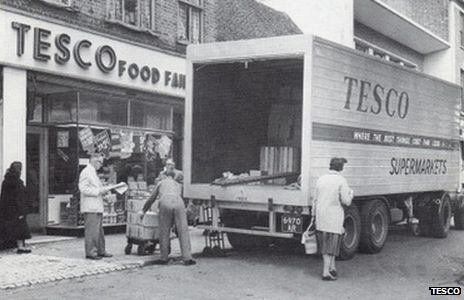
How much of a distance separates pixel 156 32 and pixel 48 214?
4.96 meters

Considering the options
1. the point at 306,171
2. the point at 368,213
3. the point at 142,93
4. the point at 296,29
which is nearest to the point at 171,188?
the point at 306,171

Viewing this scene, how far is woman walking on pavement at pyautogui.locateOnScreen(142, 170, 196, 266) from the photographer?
10.2 metres

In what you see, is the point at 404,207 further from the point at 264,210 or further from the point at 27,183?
the point at 27,183

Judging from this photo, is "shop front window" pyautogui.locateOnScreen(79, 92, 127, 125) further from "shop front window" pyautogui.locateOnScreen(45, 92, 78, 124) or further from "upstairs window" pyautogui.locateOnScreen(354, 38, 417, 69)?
"upstairs window" pyautogui.locateOnScreen(354, 38, 417, 69)

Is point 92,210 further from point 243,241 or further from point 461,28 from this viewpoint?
point 461,28

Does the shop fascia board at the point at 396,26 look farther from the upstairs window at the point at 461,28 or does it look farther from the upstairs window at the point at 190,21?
the upstairs window at the point at 190,21

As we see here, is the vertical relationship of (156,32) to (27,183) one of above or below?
above

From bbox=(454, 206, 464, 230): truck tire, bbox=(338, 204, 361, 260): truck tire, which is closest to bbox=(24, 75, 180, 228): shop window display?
bbox=(338, 204, 361, 260): truck tire

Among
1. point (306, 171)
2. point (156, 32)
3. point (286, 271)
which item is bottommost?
point (286, 271)

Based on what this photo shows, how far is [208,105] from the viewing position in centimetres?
1147

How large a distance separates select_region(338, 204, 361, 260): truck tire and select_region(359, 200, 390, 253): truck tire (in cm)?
29

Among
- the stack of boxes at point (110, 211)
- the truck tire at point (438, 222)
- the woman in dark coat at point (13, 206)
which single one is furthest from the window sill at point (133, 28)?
the truck tire at point (438, 222)

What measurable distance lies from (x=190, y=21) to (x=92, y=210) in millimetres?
7614

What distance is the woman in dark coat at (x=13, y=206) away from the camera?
11.0 meters
